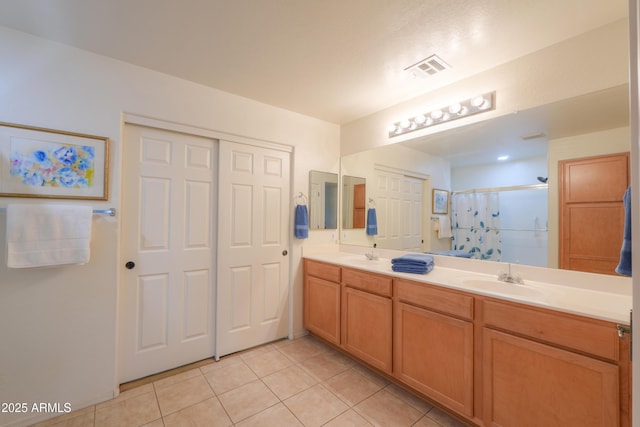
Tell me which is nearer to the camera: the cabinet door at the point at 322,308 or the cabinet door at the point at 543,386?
the cabinet door at the point at 543,386

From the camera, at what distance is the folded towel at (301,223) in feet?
9.14

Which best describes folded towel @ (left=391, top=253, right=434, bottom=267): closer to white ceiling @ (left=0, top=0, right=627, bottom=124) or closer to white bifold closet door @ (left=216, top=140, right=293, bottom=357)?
white bifold closet door @ (left=216, top=140, right=293, bottom=357)

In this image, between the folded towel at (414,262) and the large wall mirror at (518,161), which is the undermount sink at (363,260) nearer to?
the large wall mirror at (518,161)

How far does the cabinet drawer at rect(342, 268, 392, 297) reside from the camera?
207 centimetres

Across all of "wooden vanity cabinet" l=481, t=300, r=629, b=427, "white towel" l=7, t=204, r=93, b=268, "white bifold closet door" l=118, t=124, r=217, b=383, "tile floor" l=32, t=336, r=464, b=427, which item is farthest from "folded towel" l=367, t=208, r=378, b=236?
"white towel" l=7, t=204, r=93, b=268

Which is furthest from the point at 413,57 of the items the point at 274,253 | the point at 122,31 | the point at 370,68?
the point at 274,253

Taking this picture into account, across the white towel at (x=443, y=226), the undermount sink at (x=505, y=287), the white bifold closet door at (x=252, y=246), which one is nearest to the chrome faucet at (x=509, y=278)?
the undermount sink at (x=505, y=287)

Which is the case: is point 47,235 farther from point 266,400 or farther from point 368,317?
point 368,317

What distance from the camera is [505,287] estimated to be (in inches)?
68.4

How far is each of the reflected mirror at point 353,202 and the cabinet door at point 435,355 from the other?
119 centimetres

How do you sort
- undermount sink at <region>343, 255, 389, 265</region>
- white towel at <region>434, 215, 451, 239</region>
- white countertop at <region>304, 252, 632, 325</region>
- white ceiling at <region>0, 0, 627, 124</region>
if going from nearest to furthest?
white countertop at <region>304, 252, 632, 325</region> → white ceiling at <region>0, 0, 627, 124</region> → white towel at <region>434, 215, 451, 239</region> → undermount sink at <region>343, 255, 389, 265</region>

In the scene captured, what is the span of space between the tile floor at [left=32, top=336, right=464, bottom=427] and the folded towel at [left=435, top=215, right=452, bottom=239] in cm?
125

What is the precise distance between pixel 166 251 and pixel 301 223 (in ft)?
3.99

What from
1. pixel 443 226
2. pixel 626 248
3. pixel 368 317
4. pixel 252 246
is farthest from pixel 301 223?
pixel 626 248
